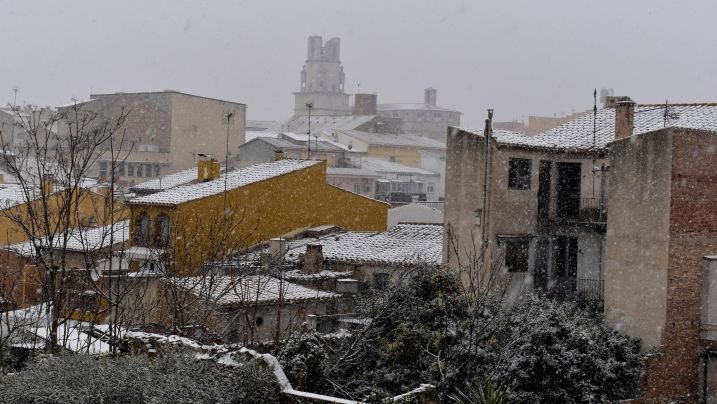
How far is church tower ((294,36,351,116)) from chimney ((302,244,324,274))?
381 feet

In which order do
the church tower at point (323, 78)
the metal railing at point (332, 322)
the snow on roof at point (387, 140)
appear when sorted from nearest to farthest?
the metal railing at point (332, 322) → the snow on roof at point (387, 140) → the church tower at point (323, 78)

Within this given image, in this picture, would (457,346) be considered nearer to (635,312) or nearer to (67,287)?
(635,312)

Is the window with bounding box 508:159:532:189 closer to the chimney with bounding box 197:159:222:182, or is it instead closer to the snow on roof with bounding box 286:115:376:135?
the chimney with bounding box 197:159:222:182

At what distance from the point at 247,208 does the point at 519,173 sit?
8.84m

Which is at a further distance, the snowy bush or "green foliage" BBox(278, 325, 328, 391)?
"green foliage" BBox(278, 325, 328, 391)

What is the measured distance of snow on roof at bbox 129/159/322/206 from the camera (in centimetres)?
2690

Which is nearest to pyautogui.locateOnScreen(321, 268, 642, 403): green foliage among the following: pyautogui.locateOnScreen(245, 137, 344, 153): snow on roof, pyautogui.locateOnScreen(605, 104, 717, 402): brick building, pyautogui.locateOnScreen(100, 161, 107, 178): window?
pyautogui.locateOnScreen(605, 104, 717, 402): brick building

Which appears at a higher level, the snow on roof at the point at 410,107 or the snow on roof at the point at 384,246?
the snow on roof at the point at 410,107

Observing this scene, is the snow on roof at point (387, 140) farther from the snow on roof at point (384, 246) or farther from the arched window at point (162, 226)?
the arched window at point (162, 226)

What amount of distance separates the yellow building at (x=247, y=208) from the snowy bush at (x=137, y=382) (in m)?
13.4

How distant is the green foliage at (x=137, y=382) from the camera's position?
A: 923 centimetres

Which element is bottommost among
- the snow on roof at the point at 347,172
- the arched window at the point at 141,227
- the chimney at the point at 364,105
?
the arched window at the point at 141,227

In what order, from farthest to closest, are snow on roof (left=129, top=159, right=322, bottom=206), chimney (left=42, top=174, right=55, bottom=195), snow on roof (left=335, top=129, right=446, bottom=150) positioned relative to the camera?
snow on roof (left=335, top=129, right=446, bottom=150)
snow on roof (left=129, top=159, right=322, bottom=206)
chimney (left=42, top=174, right=55, bottom=195)

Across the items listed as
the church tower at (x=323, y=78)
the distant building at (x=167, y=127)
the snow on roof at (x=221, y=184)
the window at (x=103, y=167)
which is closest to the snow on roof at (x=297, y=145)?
the distant building at (x=167, y=127)
